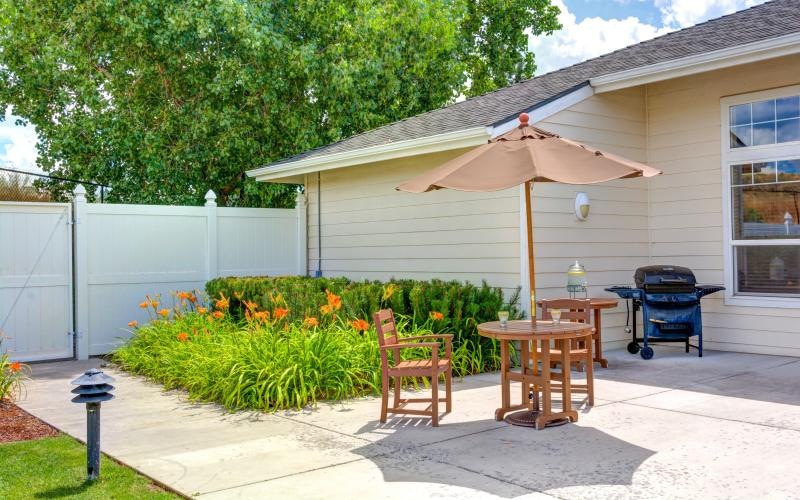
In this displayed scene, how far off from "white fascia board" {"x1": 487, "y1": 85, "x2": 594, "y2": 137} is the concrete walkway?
108 inches

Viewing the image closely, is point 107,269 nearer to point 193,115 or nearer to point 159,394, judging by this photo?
point 159,394

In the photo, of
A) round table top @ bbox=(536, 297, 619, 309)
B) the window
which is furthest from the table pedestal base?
the window

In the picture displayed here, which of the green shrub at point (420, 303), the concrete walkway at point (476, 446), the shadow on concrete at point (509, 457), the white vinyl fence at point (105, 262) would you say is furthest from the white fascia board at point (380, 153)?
the shadow on concrete at point (509, 457)

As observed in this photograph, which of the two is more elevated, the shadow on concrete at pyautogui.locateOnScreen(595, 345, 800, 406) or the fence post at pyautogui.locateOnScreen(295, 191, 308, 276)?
the fence post at pyautogui.locateOnScreen(295, 191, 308, 276)

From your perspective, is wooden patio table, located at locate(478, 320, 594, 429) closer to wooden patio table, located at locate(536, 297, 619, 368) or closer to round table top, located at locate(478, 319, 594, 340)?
round table top, located at locate(478, 319, 594, 340)

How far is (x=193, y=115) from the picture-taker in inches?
599

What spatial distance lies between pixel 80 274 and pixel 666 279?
23.5 ft

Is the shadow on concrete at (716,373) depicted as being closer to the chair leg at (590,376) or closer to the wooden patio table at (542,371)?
the chair leg at (590,376)

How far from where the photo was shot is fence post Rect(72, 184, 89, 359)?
9305mm

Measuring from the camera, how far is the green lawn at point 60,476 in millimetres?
3996

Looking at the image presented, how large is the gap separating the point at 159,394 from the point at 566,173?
4345mm

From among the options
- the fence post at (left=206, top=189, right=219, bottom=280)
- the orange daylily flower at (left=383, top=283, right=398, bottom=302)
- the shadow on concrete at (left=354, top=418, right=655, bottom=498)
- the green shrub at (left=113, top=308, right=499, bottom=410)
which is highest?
the fence post at (left=206, top=189, right=219, bottom=280)

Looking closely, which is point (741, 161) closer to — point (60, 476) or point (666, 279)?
point (666, 279)

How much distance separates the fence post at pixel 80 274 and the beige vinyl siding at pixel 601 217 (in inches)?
224
